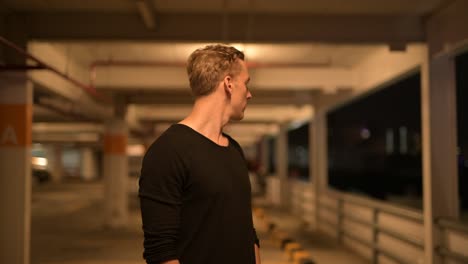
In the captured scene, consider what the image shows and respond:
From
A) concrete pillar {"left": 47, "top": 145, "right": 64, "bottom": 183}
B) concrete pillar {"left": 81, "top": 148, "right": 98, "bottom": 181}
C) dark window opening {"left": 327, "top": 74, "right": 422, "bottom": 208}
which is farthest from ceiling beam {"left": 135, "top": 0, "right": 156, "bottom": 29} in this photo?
concrete pillar {"left": 81, "top": 148, "right": 98, "bottom": 181}

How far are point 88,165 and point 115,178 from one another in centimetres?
3025

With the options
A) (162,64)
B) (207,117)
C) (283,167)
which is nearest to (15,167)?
(162,64)

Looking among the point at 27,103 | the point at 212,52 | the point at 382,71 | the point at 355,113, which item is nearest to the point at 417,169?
the point at 355,113

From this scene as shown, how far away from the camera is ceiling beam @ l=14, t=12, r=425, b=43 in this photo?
6.32 metres

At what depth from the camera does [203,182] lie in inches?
61.1

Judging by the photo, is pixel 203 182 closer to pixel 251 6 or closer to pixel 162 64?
pixel 251 6

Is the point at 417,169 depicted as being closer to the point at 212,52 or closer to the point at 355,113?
the point at 355,113

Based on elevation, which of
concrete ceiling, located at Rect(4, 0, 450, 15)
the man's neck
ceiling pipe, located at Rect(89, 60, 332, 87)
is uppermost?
concrete ceiling, located at Rect(4, 0, 450, 15)

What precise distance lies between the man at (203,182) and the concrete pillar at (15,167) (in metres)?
5.24

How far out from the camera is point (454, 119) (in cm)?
620

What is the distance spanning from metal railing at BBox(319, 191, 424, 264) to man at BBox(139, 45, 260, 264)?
5522 mm

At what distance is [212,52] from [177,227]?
1.81 ft

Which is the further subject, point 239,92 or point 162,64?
point 162,64

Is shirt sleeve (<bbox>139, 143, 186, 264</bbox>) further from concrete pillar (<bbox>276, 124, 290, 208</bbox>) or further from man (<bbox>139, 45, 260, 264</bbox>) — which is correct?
concrete pillar (<bbox>276, 124, 290, 208</bbox>)
